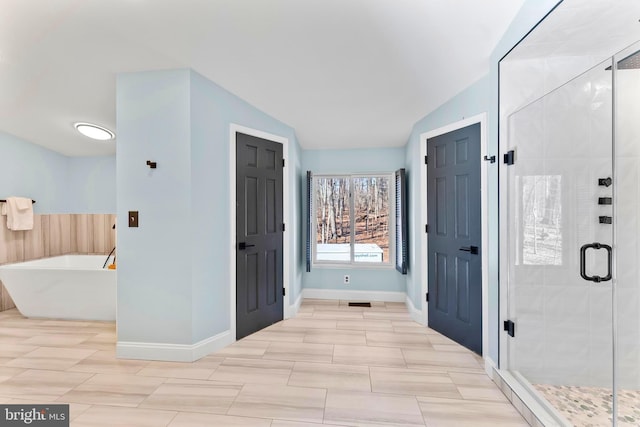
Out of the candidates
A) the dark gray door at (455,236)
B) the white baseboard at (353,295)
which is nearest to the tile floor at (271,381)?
the dark gray door at (455,236)

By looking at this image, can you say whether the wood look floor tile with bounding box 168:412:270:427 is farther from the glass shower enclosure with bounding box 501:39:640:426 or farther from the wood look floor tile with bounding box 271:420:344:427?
the glass shower enclosure with bounding box 501:39:640:426

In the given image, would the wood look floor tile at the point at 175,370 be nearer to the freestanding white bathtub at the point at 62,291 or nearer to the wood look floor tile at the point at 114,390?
the wood look floor tile at the point at 114,390

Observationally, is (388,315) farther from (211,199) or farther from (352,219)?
→ (211,199)

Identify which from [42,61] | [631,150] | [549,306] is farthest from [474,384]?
[42,61]

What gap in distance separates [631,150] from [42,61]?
14.6 feet

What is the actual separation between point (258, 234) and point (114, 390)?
1.68 metres

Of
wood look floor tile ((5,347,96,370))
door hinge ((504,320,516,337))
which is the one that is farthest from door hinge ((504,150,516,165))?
wood look floor tile ((5,347,96,370))

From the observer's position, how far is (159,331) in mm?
2473

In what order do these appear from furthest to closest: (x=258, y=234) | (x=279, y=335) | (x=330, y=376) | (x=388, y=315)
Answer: (x=388, y=315), (x=258, y=234), (x=279, y=335), (x=330, y=376)

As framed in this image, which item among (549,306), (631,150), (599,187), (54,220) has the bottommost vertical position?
(549,306)

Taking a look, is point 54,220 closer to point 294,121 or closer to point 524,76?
point 294,121

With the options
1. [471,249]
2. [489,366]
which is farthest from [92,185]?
[489,366]

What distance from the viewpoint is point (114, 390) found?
79.7 inches

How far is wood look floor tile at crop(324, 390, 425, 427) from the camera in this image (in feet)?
5.65
